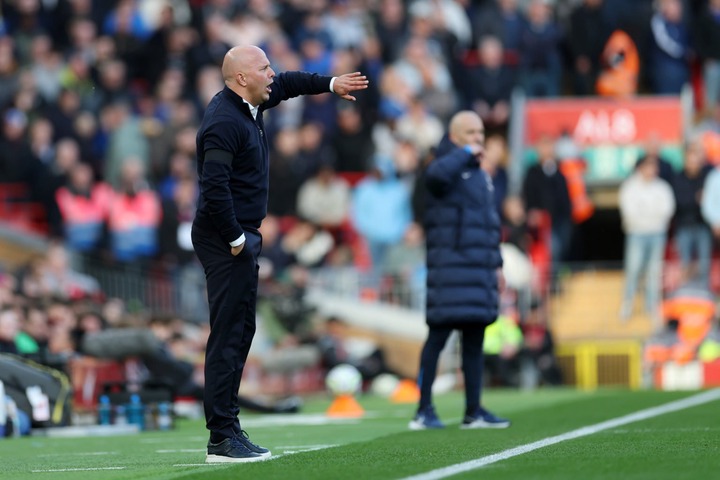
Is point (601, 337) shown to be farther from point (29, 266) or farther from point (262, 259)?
point (29, 266)

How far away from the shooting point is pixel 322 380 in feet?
69.2

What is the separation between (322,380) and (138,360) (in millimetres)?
4439

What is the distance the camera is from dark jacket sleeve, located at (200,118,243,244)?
362 inches

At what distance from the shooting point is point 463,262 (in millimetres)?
12336

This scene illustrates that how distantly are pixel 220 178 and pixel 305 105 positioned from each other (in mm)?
15092

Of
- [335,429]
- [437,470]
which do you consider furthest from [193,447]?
[437,470]

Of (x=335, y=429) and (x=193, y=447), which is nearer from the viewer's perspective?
(x=193, y=447)

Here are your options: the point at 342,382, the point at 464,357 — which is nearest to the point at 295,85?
the point at 464,357

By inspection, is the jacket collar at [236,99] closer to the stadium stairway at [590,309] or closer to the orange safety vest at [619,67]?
the stadium stairway at [590,309]

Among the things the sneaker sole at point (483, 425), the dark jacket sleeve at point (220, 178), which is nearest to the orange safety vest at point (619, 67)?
the sneaker sole at point (483, 425)

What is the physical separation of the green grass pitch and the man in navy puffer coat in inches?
14.4

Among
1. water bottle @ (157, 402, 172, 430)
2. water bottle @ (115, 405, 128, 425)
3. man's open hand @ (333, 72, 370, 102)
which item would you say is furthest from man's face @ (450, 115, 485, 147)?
water bottle @ (115, 405, 128, 425)

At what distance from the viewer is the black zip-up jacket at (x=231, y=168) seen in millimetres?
9203

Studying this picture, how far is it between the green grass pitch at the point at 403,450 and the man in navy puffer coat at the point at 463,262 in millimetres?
366
